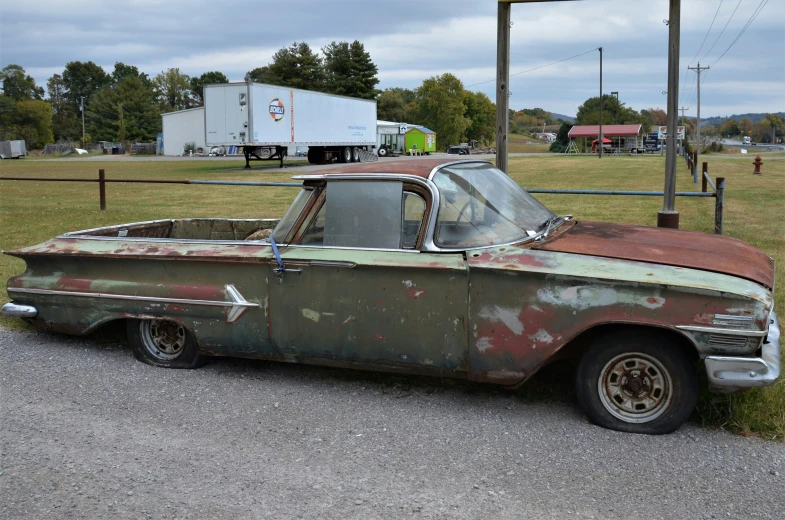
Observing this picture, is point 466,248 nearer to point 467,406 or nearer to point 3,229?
point 467,406

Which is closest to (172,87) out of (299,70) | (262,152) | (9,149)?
(299,70)

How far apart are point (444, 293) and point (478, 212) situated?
65 cm

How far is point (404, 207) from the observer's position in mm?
4699

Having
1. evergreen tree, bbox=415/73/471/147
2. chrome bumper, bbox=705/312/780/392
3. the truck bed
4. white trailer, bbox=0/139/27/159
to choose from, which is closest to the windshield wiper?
chrome bumper, bbox=705/312/780/392

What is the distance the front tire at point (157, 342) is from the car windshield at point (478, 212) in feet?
6.69

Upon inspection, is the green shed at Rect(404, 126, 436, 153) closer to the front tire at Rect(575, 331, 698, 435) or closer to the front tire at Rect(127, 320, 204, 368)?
the front tire at Rect(127, 320, 204, 368)

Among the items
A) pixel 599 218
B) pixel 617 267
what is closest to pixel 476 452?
pixel 617 267

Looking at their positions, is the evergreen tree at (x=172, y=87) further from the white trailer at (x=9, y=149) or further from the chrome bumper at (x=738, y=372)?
the chrome bumper at (x=738, y=372)

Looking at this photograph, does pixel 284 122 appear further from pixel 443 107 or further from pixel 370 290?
pixel 443 107

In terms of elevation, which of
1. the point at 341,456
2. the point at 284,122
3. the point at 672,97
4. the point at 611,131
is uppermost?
the point at 611,131

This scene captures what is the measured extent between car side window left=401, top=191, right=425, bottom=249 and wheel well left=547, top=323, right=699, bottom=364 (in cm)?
110

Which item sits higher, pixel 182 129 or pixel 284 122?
pixel 182 129

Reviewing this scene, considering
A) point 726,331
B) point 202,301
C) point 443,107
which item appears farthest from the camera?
point 443,107

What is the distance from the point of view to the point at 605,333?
4145 millimetres
